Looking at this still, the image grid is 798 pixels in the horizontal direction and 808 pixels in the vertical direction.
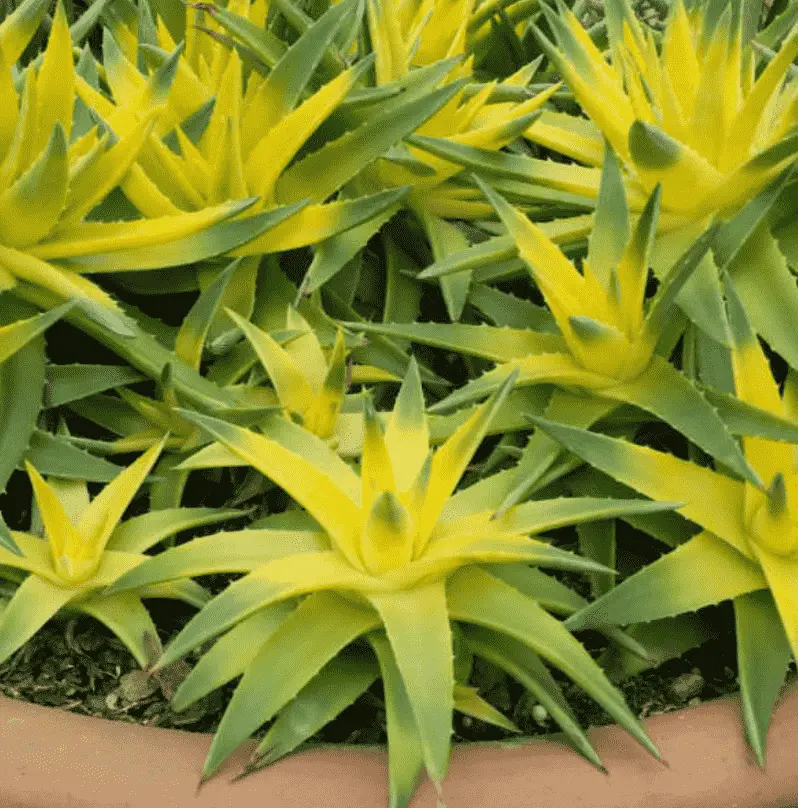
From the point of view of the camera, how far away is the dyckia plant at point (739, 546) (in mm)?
696

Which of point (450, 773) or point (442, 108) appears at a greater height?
point (442, 108)

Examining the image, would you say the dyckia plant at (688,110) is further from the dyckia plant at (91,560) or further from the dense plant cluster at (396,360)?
the dyckia plant at (91,560)

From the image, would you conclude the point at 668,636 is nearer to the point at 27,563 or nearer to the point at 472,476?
the point at 472,476

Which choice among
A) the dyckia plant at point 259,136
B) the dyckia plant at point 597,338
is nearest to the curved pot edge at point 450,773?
the dyckia plant at point 597,338

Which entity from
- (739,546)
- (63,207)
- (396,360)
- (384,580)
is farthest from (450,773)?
(63,207)

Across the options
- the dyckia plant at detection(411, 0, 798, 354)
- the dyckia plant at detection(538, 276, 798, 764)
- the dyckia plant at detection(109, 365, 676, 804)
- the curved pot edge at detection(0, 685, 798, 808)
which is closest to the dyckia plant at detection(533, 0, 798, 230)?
the dyckia plant at detection(411, 0, 798, 354)

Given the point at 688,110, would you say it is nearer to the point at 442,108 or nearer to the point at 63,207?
the point at 442,108

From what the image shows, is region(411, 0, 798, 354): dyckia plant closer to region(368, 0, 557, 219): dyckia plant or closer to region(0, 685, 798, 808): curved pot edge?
region(368, 0, 557, 219): dyckia plant

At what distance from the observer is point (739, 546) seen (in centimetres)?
72

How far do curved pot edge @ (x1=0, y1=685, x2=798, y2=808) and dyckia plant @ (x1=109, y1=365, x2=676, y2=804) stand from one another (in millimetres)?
25

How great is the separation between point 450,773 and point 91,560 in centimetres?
27

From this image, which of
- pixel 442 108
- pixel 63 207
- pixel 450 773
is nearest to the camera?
pixel 450 773

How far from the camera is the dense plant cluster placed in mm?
698

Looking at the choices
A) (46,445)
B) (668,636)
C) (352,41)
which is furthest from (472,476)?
(352,41)
